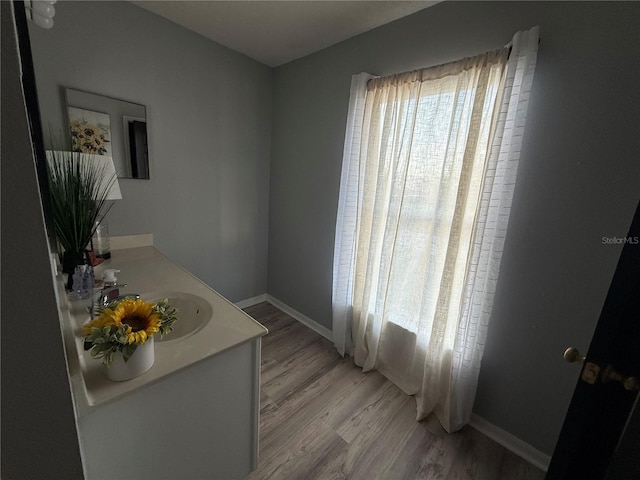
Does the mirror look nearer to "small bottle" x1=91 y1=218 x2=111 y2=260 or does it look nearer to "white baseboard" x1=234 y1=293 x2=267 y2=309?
"small bottle" x1=91 y1=218 x2=111 y2=260

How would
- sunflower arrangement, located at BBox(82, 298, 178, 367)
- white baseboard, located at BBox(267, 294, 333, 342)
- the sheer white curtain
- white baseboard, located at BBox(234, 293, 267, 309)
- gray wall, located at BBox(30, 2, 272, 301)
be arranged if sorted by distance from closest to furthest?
sunflower arrangement, located at BBox(82, 298, 178, 367), the sheer white curtain, gray wall, located at BBox(30, 2, 272, 301), white baseboard, located at BBox(267, 294, 333, 342), white baseboard, located at BBox(234, 293, 267, 309)

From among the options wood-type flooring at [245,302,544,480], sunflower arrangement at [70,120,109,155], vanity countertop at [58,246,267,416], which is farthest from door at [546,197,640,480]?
sunflower arrangement at [70,120,109,155]

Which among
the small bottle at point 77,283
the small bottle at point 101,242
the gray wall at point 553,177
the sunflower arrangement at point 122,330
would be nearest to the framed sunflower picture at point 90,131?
the small bottle at point 101,242

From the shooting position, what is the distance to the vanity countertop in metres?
0.67

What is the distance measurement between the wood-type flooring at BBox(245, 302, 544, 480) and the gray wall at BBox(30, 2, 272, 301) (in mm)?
1214

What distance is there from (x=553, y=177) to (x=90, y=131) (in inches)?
103

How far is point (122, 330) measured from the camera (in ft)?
2.19

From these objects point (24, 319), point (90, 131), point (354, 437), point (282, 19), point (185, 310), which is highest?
point (282, 19)

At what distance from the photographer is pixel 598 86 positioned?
3.51 ft

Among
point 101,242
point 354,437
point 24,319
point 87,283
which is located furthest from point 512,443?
point 101,242

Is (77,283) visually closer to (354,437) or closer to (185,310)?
(185,310)

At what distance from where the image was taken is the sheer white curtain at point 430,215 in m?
1.26

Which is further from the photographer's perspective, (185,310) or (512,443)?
(512,443)

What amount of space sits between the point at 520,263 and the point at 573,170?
471 mm
